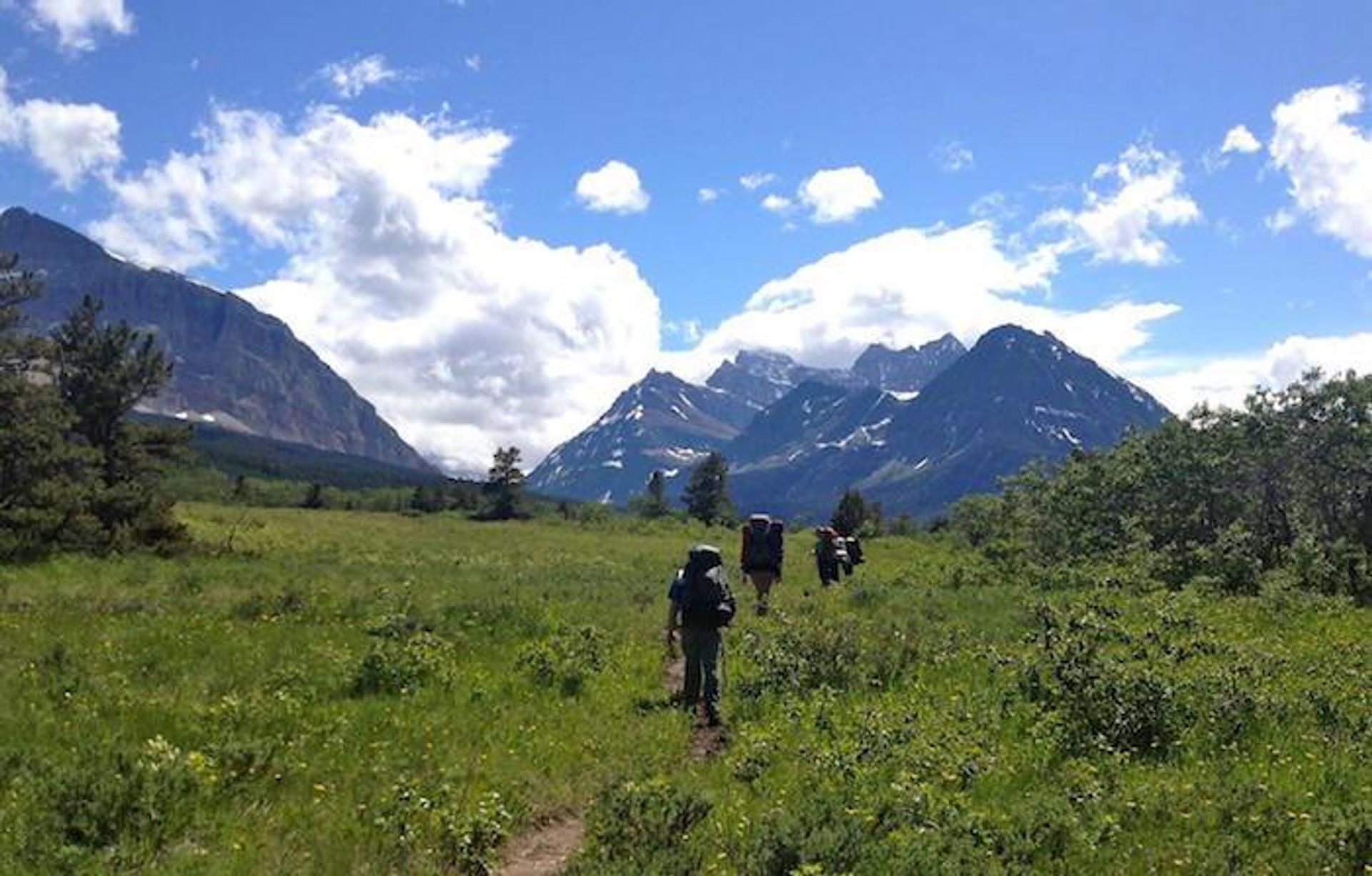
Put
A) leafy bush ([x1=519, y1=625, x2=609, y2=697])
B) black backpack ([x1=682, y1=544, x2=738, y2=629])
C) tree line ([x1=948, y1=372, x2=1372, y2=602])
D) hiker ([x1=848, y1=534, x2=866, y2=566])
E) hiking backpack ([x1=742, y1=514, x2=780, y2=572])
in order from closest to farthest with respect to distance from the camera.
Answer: black backpack ([x1=682, y1=544, x2=738, y2=629]) < leafy bush ([x1=519, y1=625, x2=609, y2=697]) < hiking backpack ([x1=742, y1=514, x2=780, y2=572]) < hiker ([x1=848, y1=534, x2=866, y2=566]) < tree line ([x1=948, y1=372, x2=1372, y2=602])

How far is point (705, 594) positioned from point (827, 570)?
1962cm

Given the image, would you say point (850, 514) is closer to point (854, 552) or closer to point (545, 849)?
point (854, 552)

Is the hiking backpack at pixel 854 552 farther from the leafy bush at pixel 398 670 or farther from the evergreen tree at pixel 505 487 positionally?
the evergreen tree at pixel 505 487

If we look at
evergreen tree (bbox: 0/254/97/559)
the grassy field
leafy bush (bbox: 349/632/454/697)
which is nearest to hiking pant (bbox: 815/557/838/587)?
the grassy field

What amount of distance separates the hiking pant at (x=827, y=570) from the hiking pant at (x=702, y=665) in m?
19.0

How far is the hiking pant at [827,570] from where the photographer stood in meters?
33.3

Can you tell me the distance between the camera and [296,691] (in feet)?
44.4

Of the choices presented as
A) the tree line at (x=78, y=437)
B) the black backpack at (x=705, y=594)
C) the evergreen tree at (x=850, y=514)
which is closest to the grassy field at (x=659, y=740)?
the black backpack at (x=705, y=594)

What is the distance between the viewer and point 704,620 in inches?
567

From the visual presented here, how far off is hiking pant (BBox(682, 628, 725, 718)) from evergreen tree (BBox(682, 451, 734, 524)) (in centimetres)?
10581

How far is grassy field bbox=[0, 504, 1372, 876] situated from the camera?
8.36m

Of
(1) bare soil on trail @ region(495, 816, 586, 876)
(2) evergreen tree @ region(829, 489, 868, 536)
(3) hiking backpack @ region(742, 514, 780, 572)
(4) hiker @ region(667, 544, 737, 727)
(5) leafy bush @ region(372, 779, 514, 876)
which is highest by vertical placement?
(2) evergreen tree @ region(829, 489, 868, 536)

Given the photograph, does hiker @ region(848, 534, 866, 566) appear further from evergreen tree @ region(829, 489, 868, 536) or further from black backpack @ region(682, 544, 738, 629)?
evergreen tree @ region(829, 489, 868, 536)

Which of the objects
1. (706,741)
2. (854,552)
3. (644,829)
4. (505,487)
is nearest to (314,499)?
(505,487)
